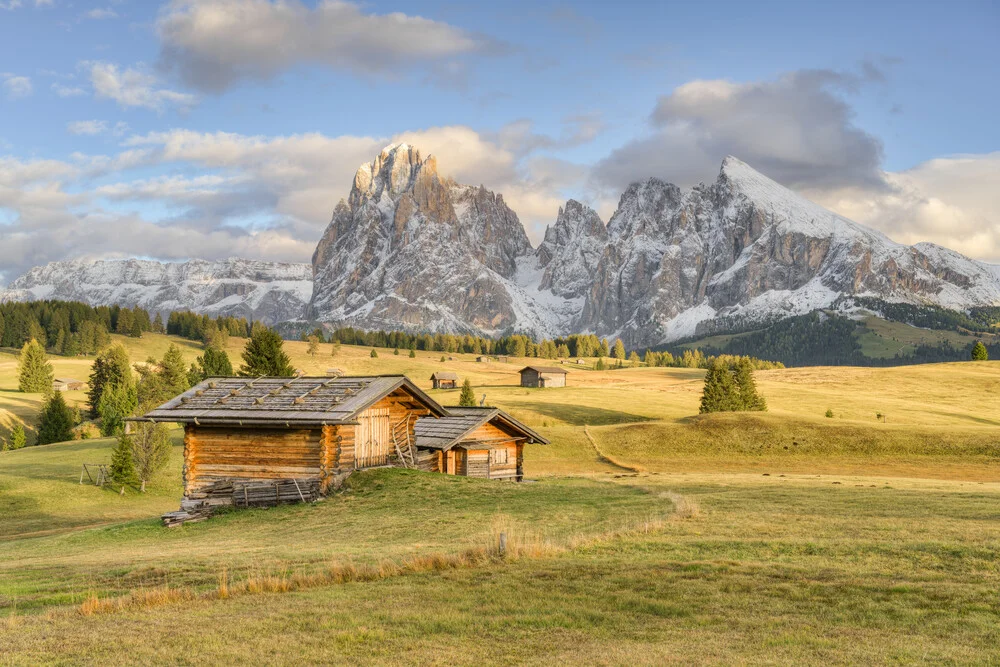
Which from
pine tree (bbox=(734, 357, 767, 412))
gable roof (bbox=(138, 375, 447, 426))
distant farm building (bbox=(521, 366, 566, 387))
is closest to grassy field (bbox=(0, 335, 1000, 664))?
gable roof (bbox=(138, 375, 447, 426))

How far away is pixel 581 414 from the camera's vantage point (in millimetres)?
91375

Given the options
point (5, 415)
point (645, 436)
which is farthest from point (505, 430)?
point (5, 415)

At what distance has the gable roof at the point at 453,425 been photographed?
133 ft

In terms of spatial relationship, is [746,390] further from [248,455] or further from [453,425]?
[248,455]

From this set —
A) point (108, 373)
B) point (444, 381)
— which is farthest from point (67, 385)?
point (444, 381)

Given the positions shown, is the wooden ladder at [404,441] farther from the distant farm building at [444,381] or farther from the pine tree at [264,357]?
the distant farm building at [444,381]

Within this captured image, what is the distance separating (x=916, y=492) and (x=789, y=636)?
2472 cm

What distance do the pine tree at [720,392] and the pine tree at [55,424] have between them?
67.6 meters

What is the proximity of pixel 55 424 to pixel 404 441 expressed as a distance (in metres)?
59.6

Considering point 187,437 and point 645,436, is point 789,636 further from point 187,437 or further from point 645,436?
point 645,436

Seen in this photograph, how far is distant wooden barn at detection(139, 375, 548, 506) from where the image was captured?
33688 millimetres

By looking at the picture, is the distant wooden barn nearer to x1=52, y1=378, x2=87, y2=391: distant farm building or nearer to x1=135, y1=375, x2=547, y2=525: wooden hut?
x1=135, y1=375, x2=547, y2=525: wooden hut

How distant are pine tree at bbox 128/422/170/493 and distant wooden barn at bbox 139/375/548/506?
14.9 m

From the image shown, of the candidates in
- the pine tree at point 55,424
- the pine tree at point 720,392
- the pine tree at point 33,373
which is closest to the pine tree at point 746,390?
the pine tree at point 720,392
